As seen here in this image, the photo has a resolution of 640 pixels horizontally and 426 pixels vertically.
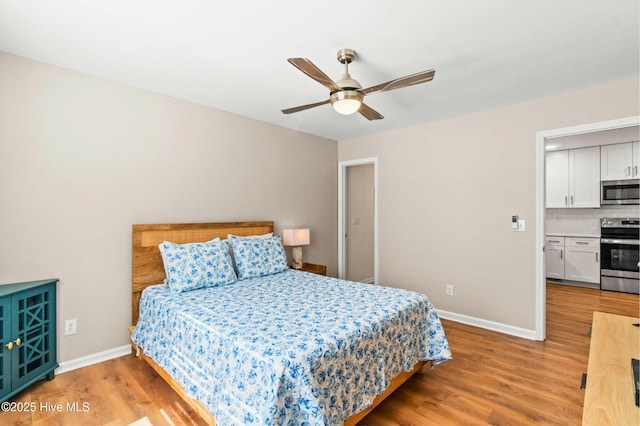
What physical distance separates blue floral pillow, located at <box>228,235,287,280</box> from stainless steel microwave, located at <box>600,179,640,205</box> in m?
5.40

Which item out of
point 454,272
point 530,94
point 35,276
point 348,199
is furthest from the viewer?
point 348,199

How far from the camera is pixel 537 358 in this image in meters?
2.80

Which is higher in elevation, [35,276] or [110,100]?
[110,100]

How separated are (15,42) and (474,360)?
14.2ft

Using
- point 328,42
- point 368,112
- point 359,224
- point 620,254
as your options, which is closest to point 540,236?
point 368,112

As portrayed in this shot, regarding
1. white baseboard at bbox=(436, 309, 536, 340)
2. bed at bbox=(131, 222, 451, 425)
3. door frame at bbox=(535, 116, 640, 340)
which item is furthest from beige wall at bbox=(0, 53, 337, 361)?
door frame at bbox=(535, 116, 640, 340)

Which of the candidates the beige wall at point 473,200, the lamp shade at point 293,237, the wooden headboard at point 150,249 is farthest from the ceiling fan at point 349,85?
the lamp shade at point 293,237

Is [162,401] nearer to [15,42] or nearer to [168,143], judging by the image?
[168,143]

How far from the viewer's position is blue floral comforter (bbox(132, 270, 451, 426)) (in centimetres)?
148

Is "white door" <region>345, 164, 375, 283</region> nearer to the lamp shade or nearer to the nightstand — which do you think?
the nightstand

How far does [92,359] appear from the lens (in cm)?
267

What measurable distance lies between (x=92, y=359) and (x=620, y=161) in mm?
7381

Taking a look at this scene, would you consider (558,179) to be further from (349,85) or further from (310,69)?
(310,69)

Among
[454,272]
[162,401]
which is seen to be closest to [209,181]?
[162,401]
